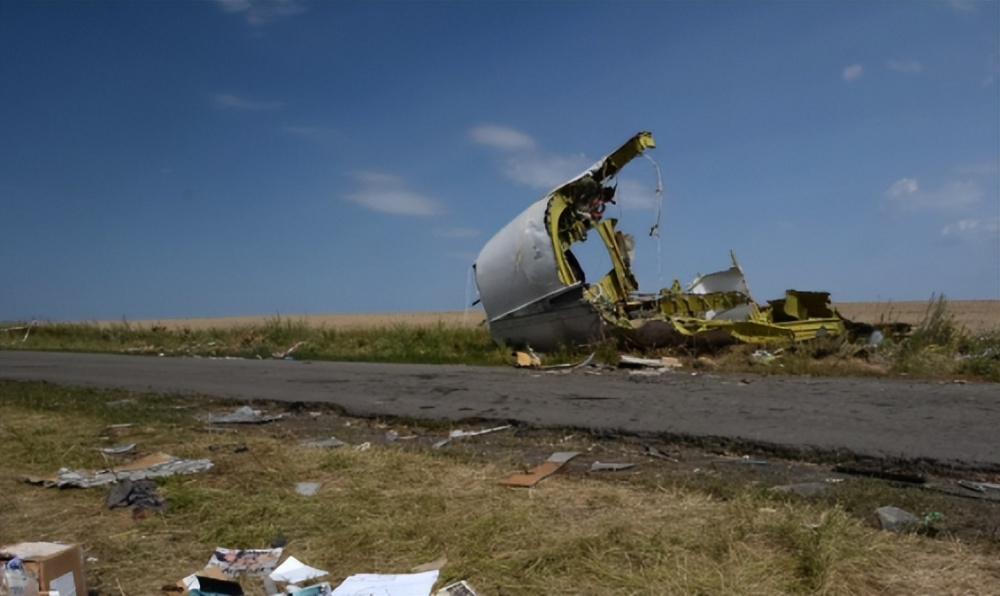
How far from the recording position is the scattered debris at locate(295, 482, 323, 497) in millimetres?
5816

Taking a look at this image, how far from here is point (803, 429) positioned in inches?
300

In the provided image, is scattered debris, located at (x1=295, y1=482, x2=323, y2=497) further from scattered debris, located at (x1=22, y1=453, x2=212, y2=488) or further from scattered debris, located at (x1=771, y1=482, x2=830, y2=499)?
scattered debris, located at (x1=771, y1=482, x2=830, y2=499)

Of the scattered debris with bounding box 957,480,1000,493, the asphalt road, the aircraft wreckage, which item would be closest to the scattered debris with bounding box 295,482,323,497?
the asphalt road

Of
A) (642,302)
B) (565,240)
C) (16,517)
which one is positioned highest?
(565,240)

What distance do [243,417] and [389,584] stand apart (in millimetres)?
6409

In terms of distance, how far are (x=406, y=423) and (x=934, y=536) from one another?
5861mm

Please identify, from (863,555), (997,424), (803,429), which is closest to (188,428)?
(803,429)

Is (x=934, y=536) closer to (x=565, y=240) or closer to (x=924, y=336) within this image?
(x=924, y=336)

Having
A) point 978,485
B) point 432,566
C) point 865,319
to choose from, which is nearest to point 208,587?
point 432,566

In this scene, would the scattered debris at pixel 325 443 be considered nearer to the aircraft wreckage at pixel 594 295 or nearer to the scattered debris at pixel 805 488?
the scattered debris at pixel 805 488

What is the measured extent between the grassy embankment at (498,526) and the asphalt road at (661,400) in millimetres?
1424

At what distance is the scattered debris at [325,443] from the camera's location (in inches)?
305

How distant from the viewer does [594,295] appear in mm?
16062

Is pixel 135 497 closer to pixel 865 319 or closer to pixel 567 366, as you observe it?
pixel 567 366
